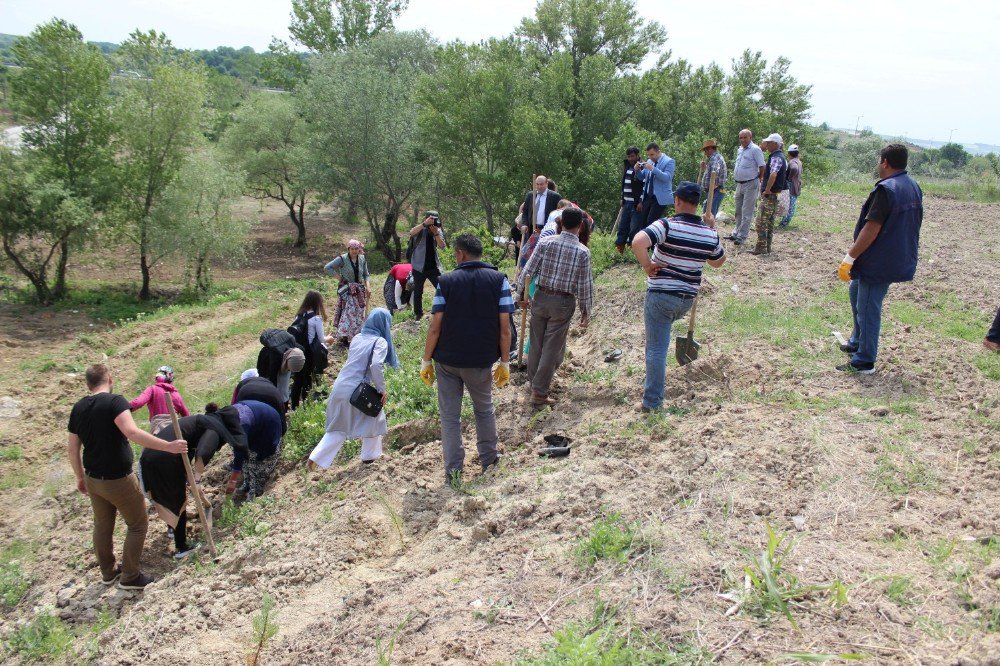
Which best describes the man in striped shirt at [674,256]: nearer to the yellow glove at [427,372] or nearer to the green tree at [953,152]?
the yellow glove at [427,372]

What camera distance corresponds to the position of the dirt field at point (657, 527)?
2.96 meters

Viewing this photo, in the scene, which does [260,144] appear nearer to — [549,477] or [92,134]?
[92,134]

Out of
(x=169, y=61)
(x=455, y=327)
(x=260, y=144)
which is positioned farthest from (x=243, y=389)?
(x=260, y=144)

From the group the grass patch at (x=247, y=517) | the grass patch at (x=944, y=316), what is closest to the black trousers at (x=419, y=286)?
the grass patch at (x=247, y=517)

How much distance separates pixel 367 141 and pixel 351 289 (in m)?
17.5

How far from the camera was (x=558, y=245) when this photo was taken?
18.0 ft

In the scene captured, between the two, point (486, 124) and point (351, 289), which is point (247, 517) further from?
point (486, 124)

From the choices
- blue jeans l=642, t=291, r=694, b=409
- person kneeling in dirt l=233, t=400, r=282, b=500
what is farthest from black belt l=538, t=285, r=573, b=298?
person kneeling in dirt l=233, t=400, r=282, b=500

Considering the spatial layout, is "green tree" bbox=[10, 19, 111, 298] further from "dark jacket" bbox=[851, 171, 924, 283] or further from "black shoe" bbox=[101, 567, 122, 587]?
"dark jacket" bbox=[851, 171, 924, 283]

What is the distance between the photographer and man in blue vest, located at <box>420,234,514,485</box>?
15.5ft

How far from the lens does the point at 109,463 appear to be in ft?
16.0

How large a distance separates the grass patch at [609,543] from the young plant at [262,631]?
181 centimetres

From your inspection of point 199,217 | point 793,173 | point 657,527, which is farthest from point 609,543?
point 199,217

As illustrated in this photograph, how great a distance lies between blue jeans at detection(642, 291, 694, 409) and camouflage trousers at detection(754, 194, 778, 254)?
5.00m
